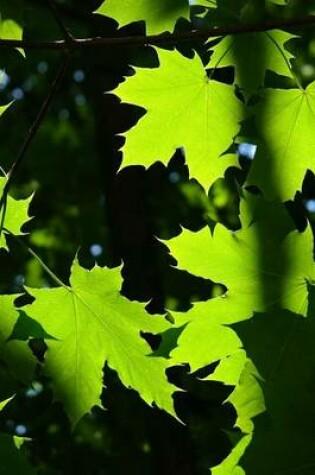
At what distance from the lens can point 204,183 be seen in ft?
6.76

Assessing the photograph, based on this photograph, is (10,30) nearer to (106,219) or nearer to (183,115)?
(183,115)

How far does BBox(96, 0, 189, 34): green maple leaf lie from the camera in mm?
1950

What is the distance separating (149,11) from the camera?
1.97 metres

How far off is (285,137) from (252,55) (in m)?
0.22

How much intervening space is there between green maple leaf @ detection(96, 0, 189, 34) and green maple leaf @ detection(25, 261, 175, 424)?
63cm

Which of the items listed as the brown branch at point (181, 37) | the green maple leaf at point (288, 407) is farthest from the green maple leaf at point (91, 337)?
the brown branch at point (181, 37)

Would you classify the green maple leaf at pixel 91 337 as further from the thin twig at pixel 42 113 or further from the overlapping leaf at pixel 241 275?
the thin twig at pixel 42 113

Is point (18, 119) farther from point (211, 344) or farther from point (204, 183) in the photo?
point (211, 344)

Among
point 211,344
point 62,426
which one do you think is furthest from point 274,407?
point 62,426

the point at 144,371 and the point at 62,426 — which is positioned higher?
the point at 144,371

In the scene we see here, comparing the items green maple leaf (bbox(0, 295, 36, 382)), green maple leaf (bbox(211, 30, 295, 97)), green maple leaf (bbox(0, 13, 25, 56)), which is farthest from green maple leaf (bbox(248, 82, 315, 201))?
green maple leaf (bbox(0, 13, 25, 56))

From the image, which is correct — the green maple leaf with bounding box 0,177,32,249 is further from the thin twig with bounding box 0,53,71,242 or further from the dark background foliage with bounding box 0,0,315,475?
the dark background foliage with bounding box 0,0,315,475

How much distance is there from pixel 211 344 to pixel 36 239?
415 cm

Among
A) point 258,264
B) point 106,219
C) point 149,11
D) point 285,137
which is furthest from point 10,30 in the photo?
point 106,219
